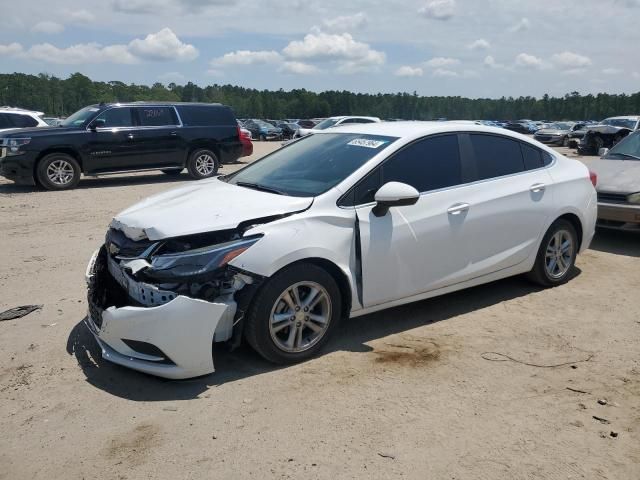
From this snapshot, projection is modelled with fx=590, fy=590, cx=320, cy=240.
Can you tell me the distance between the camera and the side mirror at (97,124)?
12.7m

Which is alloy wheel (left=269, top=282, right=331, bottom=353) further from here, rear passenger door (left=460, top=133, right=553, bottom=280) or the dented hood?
rear passenger door (left=460, top=133, right=553, bottom=280)

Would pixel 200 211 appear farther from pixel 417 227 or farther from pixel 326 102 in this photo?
pixel 326 102

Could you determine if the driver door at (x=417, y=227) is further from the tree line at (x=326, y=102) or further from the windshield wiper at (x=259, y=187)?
the tree line at (x=326, y=102)

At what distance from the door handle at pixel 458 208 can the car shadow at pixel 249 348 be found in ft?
3.06

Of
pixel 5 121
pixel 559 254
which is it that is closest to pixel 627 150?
pixel 559 254

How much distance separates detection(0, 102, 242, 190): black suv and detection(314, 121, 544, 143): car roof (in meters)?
8.83

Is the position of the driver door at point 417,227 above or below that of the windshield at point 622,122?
below

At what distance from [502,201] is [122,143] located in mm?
10109

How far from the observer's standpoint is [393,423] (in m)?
3.36

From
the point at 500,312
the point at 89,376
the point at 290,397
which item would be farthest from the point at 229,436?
the point at 500,312

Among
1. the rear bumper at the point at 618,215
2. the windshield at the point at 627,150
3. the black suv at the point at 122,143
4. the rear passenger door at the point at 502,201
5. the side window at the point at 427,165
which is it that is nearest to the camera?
the side window at the point at 427,165

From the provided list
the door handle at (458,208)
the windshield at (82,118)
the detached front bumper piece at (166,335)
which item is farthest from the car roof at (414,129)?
the windshield at (82,118)

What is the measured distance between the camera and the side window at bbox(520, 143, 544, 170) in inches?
217

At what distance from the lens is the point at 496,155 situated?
207 inches
